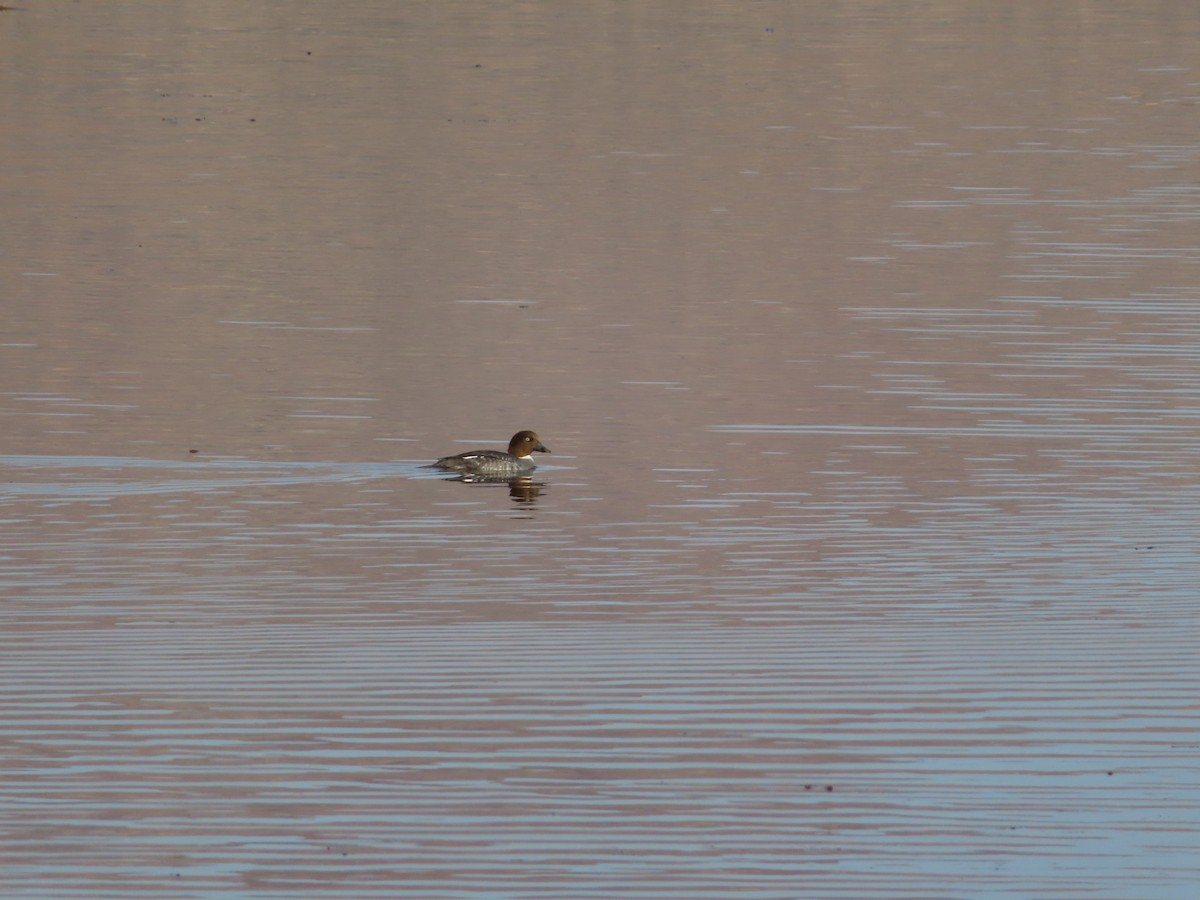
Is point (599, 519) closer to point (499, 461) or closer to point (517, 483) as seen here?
point (517, 483)

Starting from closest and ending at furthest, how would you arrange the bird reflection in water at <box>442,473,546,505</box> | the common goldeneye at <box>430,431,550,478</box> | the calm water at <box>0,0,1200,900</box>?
the calm water at <box>0,0,1200,900</box>, the bird reflection in water at <box>442,473,546,505</box>, the common goldeneye at <box>430,431,550,478</box>

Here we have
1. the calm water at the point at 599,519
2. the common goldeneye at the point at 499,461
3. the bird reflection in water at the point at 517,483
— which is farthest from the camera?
the common goldeneye at the point at 499,461

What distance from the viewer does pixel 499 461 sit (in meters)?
14.9

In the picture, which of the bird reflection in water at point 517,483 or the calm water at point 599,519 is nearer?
the calm water at point 599,519

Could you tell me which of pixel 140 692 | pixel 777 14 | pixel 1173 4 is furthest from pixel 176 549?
pixel 1173 4

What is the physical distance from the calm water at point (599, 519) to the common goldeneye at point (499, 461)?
116 mm

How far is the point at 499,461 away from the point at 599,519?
127 centimetres

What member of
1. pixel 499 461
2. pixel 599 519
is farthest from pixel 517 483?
pixel 599 519

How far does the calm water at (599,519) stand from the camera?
329 inches

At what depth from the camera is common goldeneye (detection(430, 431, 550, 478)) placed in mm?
14844

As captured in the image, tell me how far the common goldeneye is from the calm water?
0.38ft

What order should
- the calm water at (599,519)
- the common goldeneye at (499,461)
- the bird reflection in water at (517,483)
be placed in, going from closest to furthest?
the calm water at (599,519) → the bird reflection in water at (517,483) → the common goldeneye at (499,461)

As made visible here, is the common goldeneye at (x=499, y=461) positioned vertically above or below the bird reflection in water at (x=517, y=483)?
above

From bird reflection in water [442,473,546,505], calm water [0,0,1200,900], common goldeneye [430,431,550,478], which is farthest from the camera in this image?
common goldeneye [430,431,550,478]
